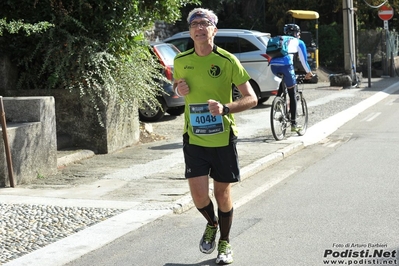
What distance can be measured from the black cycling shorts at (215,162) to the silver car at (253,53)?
1185 cm

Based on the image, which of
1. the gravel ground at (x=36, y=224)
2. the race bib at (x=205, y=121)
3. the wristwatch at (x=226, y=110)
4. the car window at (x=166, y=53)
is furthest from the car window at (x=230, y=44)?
the wristwatch at (x=226, y=110)

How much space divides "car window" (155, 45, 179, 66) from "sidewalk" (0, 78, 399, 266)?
267 centimetres

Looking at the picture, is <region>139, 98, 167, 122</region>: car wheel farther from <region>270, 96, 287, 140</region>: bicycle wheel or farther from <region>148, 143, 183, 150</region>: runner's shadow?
<region>270, 96, 287, 140</region>: bicycle wheel

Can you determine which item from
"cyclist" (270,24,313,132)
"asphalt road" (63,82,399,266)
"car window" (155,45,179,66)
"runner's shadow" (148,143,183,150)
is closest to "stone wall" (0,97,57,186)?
"runner's shadow" (148,143,183,150)

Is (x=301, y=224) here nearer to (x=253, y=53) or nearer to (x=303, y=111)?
(x=303, y=111)

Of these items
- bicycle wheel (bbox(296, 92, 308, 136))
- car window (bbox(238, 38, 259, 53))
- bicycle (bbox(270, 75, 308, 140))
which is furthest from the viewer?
car window (bbox(238, 38, 259, 53))

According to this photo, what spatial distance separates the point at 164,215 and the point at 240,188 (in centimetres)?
175

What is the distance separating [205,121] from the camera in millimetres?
5922

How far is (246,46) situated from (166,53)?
10.7ft

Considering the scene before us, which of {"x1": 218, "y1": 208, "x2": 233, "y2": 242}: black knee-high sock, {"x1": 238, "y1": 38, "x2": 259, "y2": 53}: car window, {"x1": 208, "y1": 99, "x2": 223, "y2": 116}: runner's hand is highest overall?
{"x1": 238, "y1": 38, "x2": 259, "y2": 53}: car window

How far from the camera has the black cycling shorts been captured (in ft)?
19.7

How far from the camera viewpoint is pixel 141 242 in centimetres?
679

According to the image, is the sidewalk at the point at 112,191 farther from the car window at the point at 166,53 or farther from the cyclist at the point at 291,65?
the car window at the point at 166,53

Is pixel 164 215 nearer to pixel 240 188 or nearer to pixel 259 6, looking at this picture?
pixel 240 188
